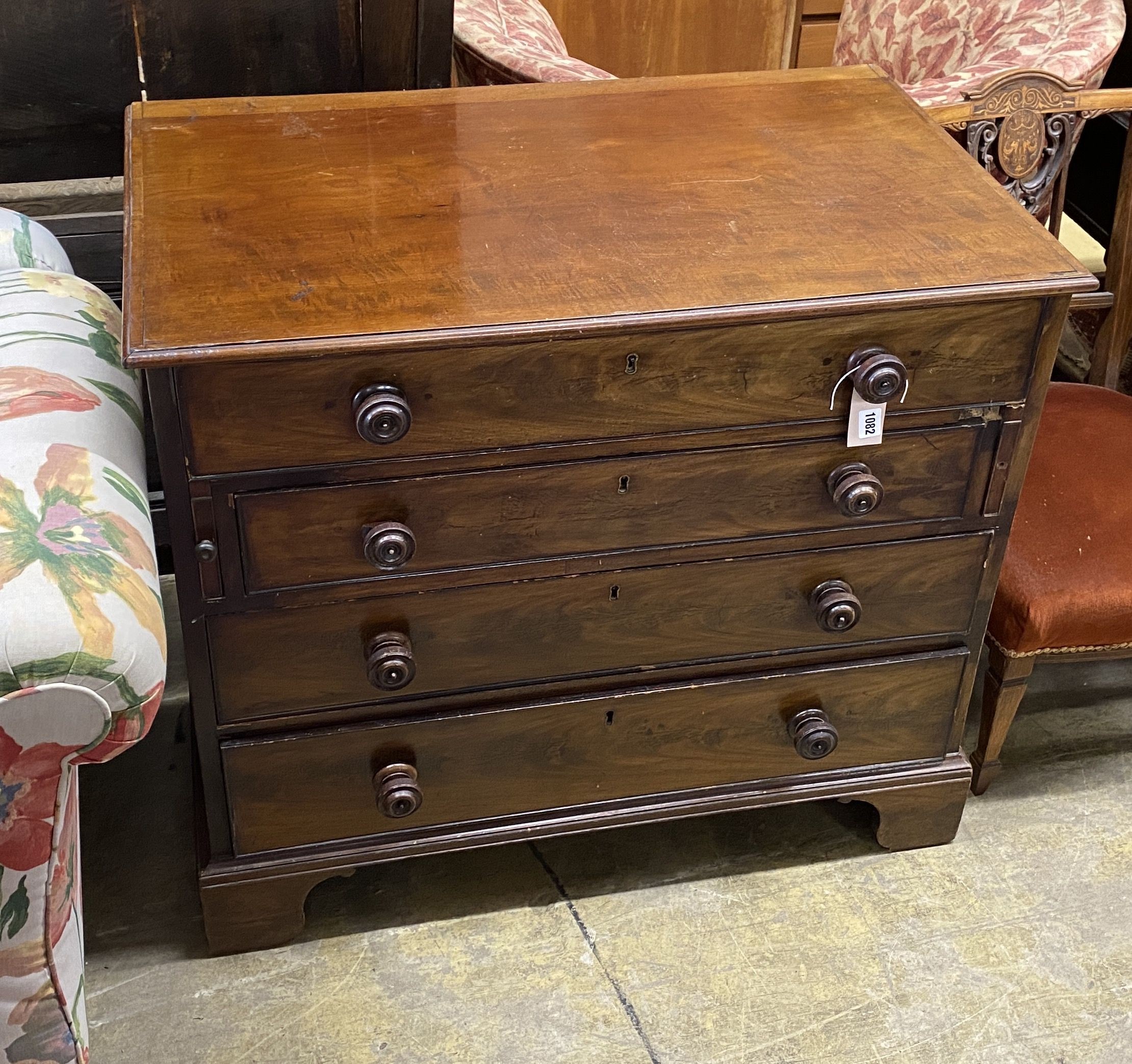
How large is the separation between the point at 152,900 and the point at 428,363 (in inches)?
33.3

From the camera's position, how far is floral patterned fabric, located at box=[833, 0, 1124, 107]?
6.15 feet

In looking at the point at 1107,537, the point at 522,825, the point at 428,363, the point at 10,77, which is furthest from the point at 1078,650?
the point at 10,77

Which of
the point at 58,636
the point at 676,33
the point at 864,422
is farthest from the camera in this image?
the point at 676,33

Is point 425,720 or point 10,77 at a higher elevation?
point 10,77

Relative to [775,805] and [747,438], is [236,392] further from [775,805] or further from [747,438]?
[775,805]

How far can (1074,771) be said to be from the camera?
1.89m

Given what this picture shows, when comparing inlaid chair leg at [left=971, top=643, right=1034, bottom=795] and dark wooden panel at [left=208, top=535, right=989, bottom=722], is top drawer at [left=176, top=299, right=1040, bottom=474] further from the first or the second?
inlaid chair leg at [left=971, top=643, right=1034, bottom=795]

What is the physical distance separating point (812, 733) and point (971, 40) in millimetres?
1206

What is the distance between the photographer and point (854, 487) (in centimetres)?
139

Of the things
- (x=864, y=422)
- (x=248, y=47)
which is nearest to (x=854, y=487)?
(x=864, y=422)

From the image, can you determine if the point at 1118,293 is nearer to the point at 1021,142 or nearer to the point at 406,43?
the point at 1021,142

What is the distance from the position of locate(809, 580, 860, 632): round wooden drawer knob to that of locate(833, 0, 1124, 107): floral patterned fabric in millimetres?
727

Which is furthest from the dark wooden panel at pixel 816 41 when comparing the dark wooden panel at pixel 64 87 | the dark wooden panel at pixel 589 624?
the dark wooden panel at pixel 589 624

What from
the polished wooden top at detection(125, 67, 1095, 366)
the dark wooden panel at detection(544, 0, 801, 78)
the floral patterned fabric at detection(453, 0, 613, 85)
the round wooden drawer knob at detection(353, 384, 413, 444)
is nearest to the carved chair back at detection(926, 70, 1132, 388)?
the polished wooden top at detection(125, 67, 1095, 366)
